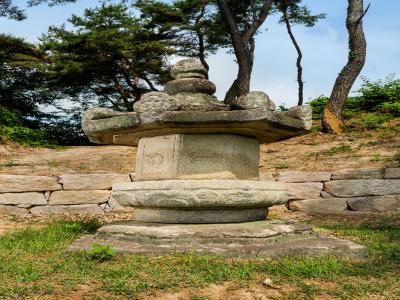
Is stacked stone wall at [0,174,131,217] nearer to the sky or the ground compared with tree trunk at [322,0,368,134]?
nearer to the ground

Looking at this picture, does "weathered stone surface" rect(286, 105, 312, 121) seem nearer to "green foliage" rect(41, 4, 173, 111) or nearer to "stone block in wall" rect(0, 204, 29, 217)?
"stone block in wall" rect(0, 204, 29, 217)

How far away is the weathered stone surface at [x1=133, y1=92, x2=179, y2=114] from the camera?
424 cm

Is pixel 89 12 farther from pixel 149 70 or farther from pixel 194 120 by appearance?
pixel 194 120

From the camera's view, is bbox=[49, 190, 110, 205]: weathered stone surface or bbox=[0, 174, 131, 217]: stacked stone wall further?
bbox=[49, 190, 110, 205]: weathered stone surface

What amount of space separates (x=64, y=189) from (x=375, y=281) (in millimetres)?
6673

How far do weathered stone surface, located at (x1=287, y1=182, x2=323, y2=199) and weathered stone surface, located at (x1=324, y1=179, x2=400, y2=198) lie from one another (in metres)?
0.15

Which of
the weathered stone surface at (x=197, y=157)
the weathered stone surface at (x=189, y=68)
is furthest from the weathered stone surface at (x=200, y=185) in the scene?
the weathered stone surface at (x=189, y=68)

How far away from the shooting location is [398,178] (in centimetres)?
816

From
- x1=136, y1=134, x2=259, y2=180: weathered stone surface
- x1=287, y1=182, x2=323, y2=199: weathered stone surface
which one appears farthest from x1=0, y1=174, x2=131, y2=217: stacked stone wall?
x1=136, y1=134, x2=259, y2=180: weathered stone surface

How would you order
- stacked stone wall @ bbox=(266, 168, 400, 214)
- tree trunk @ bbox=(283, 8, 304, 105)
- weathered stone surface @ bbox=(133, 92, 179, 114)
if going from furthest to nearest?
1. tree trunk @ bbox=(283, 8, 304, 105)
2. stacked stone wall @ bbox=(266, 168, 400, 214)
3. weathered stone surface @ bbox=(133, 92, 179, 114)

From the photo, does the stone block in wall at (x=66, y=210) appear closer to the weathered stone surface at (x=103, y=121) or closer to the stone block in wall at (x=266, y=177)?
the stone block in wall at (x=266, y=177)

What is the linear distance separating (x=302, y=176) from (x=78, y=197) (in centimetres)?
436

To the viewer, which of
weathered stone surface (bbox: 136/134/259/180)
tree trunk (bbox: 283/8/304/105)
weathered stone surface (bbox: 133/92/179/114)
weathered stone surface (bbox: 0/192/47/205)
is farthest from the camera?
tree trunk (bbox: 283/8/304/105)

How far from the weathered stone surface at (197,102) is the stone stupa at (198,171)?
0.01m
